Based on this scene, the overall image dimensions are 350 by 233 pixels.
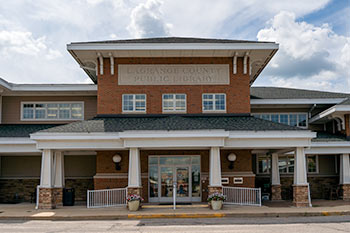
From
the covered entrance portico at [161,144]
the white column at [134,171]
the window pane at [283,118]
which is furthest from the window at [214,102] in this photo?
the window pane at [283,118]

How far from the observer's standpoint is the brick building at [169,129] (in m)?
20.2

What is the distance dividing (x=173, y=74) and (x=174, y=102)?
1.66 m

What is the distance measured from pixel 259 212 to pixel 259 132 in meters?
4.13

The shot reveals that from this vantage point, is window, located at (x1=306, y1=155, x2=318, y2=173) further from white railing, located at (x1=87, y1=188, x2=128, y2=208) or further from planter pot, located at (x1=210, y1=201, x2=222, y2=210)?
white railing, located at (x1=87, y1=188, x2=128, y2=208)

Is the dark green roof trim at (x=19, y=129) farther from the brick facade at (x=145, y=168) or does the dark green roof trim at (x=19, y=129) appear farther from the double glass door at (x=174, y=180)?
the double glass door at (x=174, y=180)

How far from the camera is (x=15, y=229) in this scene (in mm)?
14758

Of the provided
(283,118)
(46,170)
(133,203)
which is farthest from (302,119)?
(46,170)

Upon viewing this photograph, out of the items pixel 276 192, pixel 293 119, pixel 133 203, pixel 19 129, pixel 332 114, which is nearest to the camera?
pixel 133 203

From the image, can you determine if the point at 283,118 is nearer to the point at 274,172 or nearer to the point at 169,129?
the point at 274,172

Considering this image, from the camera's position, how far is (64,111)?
26.9 meters

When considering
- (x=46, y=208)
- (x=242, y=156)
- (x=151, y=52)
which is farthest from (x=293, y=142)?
(x=46, y=208)

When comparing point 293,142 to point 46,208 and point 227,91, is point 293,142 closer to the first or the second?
point 227,91

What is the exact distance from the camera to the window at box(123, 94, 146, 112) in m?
23.8

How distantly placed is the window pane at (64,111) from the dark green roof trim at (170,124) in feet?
14.7
